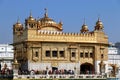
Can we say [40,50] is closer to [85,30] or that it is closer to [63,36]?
[63,36]

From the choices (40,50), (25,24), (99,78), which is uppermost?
(25,24)

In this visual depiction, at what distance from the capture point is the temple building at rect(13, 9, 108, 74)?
62.9m

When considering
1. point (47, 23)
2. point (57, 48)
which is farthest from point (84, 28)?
point (57, 48)

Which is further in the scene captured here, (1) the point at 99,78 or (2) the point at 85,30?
(2) the point at 85,30

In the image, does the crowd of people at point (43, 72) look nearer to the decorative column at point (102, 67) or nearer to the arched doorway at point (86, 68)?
the decorative column at point (102, 67)

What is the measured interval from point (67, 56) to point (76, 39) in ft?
9.48

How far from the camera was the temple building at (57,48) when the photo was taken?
206 ft

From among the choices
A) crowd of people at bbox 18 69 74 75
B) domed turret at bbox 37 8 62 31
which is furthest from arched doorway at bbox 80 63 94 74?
domed turret at bbox 37 8 62 31

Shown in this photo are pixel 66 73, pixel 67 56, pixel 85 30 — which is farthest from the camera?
pixel 85 30

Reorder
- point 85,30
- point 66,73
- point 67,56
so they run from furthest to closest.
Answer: point 85,30
point 67,56
point 66,73

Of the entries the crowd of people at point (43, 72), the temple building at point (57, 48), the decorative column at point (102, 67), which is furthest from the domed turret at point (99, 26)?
the crowd of people at point (43, 72)

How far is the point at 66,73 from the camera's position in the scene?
199ft

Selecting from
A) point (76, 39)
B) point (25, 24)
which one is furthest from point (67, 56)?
point (25, 24)

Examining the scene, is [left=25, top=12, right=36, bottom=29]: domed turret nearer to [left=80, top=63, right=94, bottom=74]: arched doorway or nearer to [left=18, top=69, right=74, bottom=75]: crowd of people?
[left=18, top=69, right=74, bottom=75]: crowd of people
